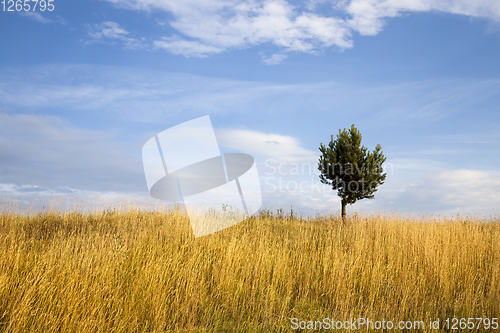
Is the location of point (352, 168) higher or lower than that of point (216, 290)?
higher

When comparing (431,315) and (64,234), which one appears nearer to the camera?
(431,315)

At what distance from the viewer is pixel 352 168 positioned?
15469 millimetres

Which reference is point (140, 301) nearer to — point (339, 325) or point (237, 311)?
point (237, 311)

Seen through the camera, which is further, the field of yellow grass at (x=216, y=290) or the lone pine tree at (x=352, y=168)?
the lone pine tree at (x=352, y=168)

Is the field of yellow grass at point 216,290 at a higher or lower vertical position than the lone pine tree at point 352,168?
lower

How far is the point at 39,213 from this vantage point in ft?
34.8

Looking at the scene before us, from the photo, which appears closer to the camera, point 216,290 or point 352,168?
point 216,290

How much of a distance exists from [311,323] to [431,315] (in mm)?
2073

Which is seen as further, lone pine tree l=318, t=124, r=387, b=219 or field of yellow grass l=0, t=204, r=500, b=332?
lone pine tree l=318, t=124, r=387, b=219

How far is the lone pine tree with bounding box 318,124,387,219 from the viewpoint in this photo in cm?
1559

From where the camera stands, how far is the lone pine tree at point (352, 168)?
15.6 m

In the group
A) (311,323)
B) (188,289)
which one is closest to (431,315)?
(311,323)

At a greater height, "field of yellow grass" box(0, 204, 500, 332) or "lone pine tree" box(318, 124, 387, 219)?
"lone pine tree" box(318, 124, 387, 219)

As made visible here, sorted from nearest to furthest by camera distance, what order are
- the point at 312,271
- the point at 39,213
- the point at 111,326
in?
the point at 111,326
the point at 312,271
the point at 39,213
